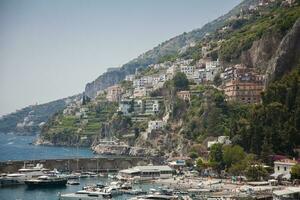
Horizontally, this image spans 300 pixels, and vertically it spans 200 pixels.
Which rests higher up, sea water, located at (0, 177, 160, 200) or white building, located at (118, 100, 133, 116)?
white building, located at (118, 100, 133, 116)

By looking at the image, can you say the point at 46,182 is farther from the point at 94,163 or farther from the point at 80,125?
the point at 80,125

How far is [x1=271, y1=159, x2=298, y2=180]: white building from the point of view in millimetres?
64625

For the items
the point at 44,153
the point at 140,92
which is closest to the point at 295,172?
the point at 44,153

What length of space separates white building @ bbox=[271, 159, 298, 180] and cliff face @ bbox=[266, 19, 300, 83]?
81.1ft

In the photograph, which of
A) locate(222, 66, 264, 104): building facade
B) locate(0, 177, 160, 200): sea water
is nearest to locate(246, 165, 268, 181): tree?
locate(0, 177, 160, 200): sea water

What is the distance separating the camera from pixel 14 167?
3113 inches

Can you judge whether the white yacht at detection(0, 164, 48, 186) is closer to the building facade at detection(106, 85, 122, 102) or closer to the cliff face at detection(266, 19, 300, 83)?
the cliff face at detection(266, 19, 300, 83)

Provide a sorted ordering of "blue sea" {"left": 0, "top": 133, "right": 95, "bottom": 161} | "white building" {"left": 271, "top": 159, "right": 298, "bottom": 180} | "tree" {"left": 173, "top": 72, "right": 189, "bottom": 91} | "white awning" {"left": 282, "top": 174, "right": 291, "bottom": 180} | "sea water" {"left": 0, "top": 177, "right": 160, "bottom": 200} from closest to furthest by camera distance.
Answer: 1. "sea water" {"left": 0, "top": 177, "right": 160, "bottom": 200}
2. "white awning" {"left": 282, "top": 174, "right": 291, "bottom": 180}
3. "white building" {"left": 271, "top": 159, "right": 298, "bottom": 180}
4. "blue sea" {"left": 0, "top": 133, "right": 95, "bottom": 161}
5. "tree" {"left": 173, "top": 72, "right": 189, "bottom": 91}

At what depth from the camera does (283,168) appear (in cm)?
6575

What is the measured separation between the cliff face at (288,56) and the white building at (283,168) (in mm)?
24715

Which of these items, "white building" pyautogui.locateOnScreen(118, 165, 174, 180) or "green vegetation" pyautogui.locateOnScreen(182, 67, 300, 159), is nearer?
"green vegetation" pyautogui.locateOnScreen(182, 67, 300, 159)

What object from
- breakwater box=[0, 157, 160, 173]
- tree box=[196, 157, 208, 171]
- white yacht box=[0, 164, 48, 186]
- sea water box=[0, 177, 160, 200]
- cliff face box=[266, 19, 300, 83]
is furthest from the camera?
cliff face box=[266, 19, 300, 83]

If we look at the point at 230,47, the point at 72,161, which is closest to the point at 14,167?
the point at 72,161

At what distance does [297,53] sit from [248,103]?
13580 millimetres
